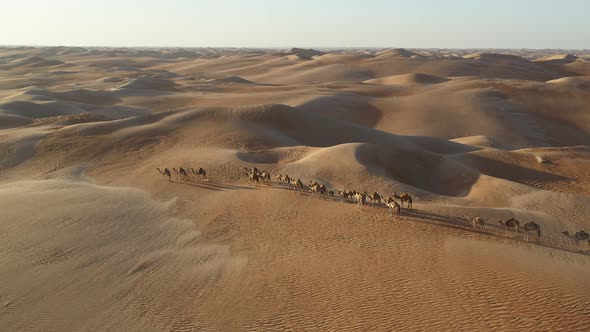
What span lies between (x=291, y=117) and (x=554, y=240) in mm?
21582

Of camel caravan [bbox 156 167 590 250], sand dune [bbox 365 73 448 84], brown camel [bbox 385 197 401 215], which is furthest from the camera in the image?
sand dune [bbox 365 73 448 84]

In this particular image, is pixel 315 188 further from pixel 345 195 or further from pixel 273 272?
pixel 273 272

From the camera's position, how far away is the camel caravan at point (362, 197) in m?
14.4

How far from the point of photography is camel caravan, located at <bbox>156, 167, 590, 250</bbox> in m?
14.4

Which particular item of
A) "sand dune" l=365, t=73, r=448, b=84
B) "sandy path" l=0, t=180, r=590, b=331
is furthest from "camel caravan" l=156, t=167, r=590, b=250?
"sand dune" l=365, t=73, r=448, b=84

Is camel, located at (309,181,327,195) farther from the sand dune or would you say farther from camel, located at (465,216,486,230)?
the sand dune

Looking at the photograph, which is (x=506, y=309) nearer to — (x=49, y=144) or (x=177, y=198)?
(x=177, y=198)

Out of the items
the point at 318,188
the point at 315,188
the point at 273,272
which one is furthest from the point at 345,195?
the point at 273,272

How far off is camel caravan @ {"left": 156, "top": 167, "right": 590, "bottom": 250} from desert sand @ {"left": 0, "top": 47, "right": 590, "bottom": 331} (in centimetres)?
32

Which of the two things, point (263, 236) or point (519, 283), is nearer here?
point (519, 283)

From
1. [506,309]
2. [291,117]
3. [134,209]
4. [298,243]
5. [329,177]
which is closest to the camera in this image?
[506,309]

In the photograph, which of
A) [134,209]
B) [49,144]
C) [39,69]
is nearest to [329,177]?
[134,209]

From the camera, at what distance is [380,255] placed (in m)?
13.0

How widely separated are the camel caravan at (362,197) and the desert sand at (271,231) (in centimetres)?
32
